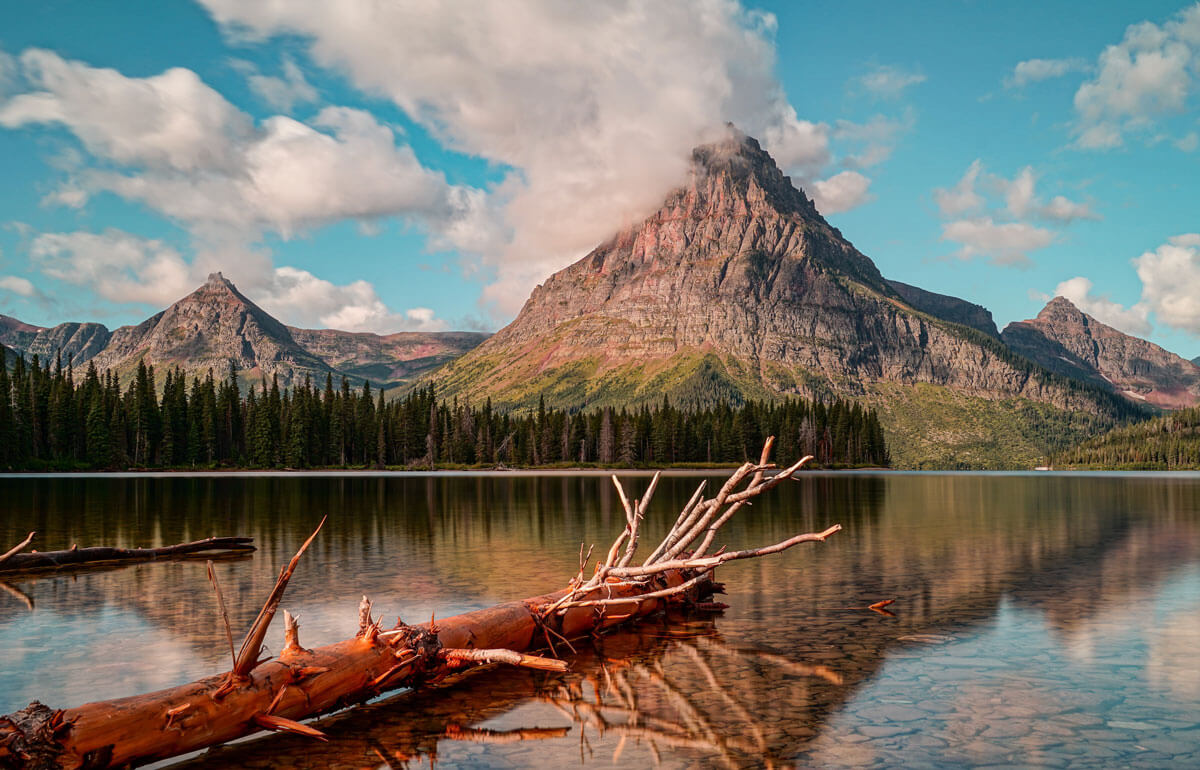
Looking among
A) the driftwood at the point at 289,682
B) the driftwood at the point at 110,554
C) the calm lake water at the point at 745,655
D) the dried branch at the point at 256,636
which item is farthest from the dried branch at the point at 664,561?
the driftwood at the point at 110,554

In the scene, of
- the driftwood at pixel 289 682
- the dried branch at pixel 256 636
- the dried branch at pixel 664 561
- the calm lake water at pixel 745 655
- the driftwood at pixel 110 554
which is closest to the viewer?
the driftwood at pixel 289 682

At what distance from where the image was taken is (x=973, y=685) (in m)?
16.0

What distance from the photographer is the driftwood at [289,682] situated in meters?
10.3

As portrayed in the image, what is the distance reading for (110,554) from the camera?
33.3 meters

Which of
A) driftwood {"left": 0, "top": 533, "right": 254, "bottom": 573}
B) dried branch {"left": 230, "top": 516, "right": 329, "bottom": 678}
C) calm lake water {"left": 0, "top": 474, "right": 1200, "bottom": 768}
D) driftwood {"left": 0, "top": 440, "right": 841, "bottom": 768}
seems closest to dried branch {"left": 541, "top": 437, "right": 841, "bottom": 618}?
driftwood {"left": 0, "top": 440, "right": 841, "bottom": 768}

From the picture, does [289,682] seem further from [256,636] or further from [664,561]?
[664,561]

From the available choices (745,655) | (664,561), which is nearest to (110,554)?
(664,561)

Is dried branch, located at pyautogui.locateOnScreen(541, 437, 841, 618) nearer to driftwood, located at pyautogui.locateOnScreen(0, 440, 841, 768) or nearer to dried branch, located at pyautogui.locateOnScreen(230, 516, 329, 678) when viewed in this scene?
driftwood, located at pyautogui.locateOnScreen(0, 440, 841, 768)

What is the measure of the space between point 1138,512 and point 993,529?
83.6ft

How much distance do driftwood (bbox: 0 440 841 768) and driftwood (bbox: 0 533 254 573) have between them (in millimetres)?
20489

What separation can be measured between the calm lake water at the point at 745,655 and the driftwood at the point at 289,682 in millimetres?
604

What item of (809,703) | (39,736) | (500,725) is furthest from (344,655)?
(809,703)

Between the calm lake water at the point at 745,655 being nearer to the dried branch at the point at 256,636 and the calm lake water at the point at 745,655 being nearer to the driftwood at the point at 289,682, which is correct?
the driftwood at the point at 289,682

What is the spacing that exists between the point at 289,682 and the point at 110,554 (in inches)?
1007
